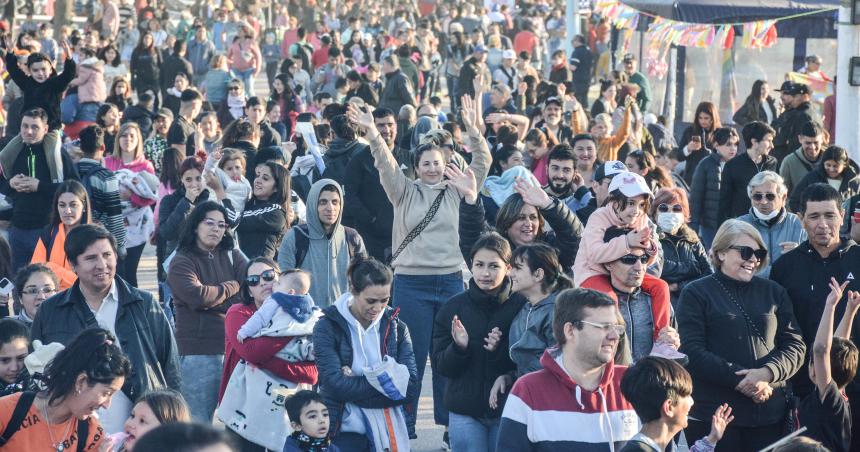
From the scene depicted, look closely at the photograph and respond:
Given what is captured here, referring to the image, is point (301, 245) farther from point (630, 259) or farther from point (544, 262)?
point (630, 259)

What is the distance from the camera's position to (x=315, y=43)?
3089 cm

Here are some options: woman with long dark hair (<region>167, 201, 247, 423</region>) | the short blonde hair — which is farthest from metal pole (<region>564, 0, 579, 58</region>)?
Result: the short blonde hair

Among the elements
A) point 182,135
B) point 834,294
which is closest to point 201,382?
point 834,294

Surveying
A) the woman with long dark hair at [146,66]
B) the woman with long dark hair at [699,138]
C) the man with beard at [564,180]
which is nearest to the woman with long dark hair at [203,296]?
the man with beard at [564,180]

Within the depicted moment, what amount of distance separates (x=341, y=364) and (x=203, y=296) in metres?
1.60

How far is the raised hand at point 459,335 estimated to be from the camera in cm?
640

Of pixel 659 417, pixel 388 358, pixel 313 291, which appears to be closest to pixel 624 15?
pixel 313 291

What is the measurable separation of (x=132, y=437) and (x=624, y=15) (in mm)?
18373

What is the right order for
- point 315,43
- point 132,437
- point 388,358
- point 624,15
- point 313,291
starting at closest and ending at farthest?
point 132,437, point 388,358, point 313,291, point 624,15, point 315,43

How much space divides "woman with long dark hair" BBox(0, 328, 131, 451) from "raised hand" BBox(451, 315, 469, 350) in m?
1.74

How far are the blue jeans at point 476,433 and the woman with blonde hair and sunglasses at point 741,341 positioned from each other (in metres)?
0.98

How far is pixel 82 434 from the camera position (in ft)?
16.8

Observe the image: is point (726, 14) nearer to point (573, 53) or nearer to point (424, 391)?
point (573, 53)

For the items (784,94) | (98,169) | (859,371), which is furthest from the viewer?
(784,94)
